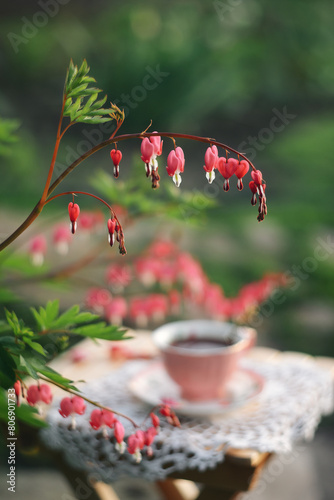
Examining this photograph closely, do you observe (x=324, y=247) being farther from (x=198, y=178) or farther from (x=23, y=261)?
(x=23, y=261)

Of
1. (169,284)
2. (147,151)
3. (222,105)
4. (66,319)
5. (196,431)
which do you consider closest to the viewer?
(147,151)

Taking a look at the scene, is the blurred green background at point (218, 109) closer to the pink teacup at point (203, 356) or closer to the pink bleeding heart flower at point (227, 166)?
the pink teacup at point (203, 356)

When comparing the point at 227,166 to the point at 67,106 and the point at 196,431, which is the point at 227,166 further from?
the point at 196,431

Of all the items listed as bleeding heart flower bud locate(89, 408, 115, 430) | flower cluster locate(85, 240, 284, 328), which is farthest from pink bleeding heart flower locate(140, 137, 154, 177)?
flower cluster locate(85, 240, 284, 328)

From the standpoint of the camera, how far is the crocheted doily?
0.84 m

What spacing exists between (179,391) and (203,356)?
11cm

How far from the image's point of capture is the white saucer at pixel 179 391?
91 cm

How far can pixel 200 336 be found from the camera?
104cm

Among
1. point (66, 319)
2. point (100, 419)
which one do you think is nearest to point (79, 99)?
point (66, 319)

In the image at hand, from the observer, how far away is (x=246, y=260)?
11.4 feet

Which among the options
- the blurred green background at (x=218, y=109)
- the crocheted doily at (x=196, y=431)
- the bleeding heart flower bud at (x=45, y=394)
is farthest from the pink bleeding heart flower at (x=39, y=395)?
the blurred green background at (x=218, y=109)

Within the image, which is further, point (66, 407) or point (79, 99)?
point (66, 407)

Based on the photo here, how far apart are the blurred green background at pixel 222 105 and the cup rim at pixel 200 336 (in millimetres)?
1935

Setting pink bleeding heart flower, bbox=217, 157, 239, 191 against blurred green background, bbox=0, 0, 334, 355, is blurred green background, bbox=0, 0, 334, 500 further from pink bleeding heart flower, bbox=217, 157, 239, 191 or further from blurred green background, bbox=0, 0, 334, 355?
pink bleeding heart flower, bbox=217, 157, 239, 191
